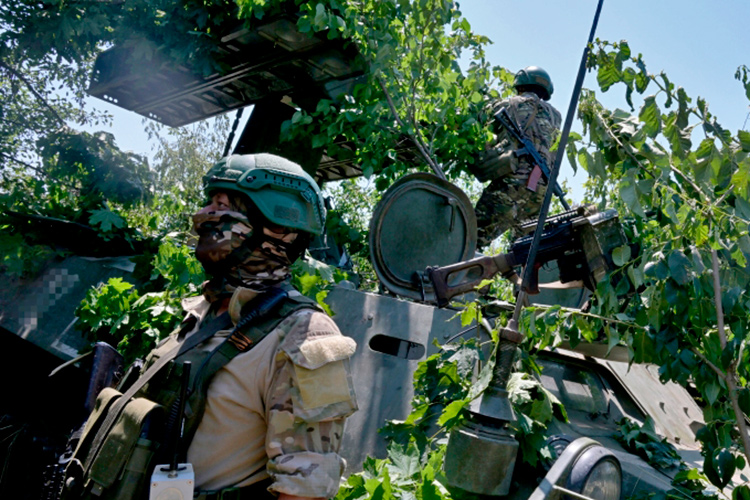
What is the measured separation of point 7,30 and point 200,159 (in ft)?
51.4

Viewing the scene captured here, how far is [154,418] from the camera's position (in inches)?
67.4

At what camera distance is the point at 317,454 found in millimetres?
1614

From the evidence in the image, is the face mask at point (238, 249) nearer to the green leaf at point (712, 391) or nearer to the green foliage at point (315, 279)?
the green leaf at point (712, 391)

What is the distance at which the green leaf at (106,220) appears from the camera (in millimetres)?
5660

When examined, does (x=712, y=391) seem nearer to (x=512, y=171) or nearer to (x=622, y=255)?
(x=622, y=255)

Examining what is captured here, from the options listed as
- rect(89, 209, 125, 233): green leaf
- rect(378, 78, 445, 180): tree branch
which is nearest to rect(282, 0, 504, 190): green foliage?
rect(378, 78, 445, 180): tree branch

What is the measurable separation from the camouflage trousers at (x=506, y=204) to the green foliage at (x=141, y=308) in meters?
3.53

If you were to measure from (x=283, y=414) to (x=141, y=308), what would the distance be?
330cm

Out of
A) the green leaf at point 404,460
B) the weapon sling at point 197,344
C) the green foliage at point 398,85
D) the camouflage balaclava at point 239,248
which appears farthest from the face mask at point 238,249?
the green foliage at point 398,85

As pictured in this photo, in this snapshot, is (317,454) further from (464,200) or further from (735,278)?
(464,200)

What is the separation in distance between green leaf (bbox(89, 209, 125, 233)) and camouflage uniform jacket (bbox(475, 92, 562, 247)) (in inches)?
142

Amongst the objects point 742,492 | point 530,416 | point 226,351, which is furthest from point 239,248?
point 742,492

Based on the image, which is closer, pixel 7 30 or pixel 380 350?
pixel 380 350

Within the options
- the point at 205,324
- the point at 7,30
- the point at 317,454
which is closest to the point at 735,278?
the point at 317,454
